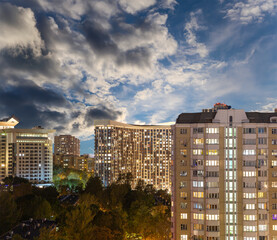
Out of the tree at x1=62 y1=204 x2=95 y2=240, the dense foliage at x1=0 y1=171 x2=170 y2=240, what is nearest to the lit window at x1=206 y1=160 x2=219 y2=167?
the dense foliage at x1=0 y1=171 x2=170 y2=240

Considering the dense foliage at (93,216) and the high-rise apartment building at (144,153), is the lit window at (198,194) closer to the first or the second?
the dense foliage at (93,216)

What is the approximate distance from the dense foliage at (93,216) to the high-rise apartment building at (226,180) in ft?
24.1

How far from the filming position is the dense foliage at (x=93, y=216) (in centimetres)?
3809

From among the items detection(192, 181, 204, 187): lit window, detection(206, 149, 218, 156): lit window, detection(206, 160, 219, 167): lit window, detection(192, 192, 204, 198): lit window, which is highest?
detection(206, 149, 218, 156): lit window

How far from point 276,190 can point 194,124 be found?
59.4ft

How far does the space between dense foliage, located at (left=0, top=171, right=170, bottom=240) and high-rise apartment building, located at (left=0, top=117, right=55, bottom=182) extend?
68597 millimetres

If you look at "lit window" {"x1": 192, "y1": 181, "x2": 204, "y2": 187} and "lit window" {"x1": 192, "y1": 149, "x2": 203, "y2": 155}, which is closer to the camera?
"lit window" {"x1": 192, "y1": 181, "x2": 204, "y2": 187}

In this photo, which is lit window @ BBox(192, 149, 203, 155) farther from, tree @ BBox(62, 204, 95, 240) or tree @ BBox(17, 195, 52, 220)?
tree @ BBox(17, 195, 52, 220)

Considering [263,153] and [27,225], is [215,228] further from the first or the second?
[27,225]

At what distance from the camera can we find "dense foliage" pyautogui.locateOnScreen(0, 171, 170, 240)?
38094mm

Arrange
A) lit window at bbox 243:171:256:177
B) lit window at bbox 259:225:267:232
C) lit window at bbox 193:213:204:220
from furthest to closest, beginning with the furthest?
lit window at bbox 193:213:204:220 < lit window at bbox 243:171:256:177 < lit window at bbox 259:225:267:232

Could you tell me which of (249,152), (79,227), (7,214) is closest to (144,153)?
(249,152)

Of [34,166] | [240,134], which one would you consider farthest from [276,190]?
[34,166]

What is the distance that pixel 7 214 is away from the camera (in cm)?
4203
